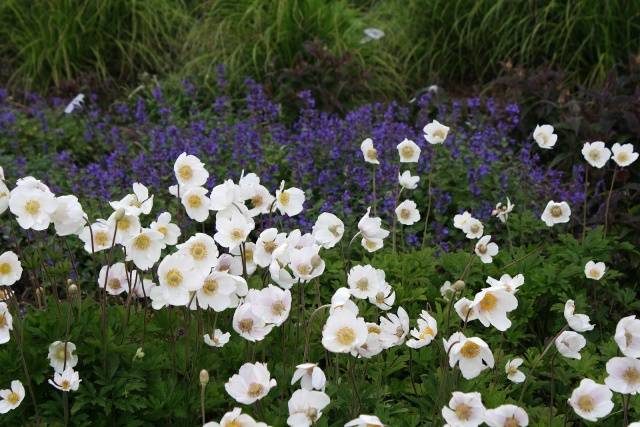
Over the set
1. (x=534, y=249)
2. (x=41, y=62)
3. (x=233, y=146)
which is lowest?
(x=41, y=62)

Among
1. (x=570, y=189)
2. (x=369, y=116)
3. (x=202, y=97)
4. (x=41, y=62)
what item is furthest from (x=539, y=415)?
(x=41, y=62)

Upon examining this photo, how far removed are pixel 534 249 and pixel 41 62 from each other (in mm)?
4230

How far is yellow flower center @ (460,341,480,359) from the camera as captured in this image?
5.66 feet

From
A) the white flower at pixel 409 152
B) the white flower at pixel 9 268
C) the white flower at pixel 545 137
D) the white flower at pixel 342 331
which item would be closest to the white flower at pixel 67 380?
the white flower at pixel 9 268

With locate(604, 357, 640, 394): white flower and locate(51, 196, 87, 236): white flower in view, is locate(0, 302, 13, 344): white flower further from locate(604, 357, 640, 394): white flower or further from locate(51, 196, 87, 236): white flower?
locate(604, 357, 640, 394): white flower

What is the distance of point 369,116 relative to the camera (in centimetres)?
419

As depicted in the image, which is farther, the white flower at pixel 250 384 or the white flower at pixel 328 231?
the white flower at pixel 328 231

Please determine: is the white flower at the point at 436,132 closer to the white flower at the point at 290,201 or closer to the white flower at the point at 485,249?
the white flower at the point at 485,249

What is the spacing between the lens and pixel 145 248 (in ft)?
6.54

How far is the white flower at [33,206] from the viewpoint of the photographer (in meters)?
1.87

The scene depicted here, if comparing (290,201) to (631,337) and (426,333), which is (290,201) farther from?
(631,337)

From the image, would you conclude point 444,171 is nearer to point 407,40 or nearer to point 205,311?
point 205,311

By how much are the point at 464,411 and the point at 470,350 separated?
0.47ft

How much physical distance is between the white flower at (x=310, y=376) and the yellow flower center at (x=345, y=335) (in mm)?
72
